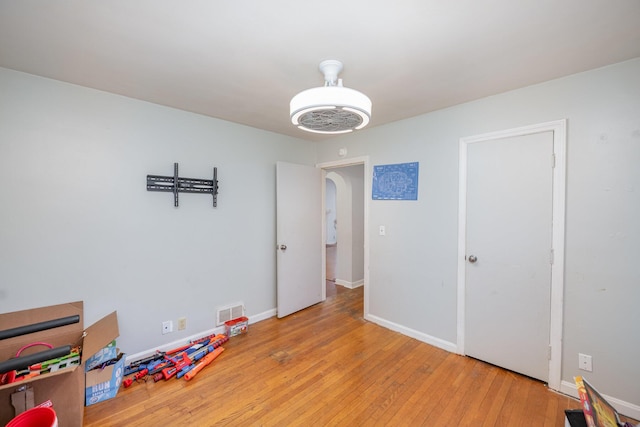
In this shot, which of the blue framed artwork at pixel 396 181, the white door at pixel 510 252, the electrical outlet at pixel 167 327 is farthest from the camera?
the blue framed artwork at pixel 396 181

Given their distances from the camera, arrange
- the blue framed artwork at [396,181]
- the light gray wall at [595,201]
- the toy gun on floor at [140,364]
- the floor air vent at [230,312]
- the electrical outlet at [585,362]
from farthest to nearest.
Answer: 1. the floor air vent at [230,312]
2. the blue framed artwork at [396,181]
3. the toy gun on floor at [140,364]
4. the electrical outlet at [585,362]
5. the light gray wall at [595,201]

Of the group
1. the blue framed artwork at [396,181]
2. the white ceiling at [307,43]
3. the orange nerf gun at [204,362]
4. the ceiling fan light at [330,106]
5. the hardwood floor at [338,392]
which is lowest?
the hardwood floor at [338,392]

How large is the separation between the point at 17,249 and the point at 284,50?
2.26 metres

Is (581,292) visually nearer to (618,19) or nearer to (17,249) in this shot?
(618,19)

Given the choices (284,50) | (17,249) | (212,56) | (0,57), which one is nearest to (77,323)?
(17,249)

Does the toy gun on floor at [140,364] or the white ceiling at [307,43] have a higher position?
the white ceiling at [307,43]

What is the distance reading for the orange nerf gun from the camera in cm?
210

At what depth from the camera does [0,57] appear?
1.66 meters

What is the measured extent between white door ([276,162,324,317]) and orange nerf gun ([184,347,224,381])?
902 millimetres

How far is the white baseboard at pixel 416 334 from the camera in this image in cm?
251

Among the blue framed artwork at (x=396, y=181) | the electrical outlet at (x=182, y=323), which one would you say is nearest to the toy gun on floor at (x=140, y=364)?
the electrical outlet at (x=182, y=323)

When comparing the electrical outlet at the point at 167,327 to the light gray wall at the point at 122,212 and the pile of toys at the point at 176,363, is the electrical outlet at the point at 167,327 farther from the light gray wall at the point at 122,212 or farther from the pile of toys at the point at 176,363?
the pile of toys at the point at 176,363

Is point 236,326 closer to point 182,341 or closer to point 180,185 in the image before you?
point 182,341

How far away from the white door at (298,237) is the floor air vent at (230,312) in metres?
0.46
